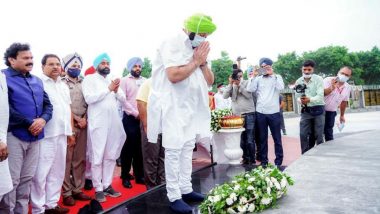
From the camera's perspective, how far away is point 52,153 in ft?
11.7

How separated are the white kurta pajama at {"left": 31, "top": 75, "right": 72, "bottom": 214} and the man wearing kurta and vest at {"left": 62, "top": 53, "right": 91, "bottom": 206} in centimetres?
51

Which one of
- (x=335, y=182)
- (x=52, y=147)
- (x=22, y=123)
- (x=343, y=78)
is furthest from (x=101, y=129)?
(x=343, y=78)

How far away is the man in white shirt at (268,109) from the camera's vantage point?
5.52 m

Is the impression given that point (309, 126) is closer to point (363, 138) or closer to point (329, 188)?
point (363, 138)

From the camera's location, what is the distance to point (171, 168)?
9.36 feet

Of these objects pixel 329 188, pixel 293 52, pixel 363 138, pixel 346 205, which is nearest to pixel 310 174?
pixel 329 188

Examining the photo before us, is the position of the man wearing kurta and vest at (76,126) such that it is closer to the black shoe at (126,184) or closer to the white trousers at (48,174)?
the white trousers at (48,174)

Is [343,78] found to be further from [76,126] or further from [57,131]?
[57,131]

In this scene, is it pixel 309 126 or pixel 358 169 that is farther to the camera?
pixel 309 126

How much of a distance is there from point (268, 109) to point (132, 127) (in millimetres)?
2312

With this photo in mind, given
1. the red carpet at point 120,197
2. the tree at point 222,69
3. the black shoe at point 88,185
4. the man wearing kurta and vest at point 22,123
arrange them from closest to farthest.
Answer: the man wearing kurta and vest at point 22,123, the red carpet at point 120,197, the black shoe at point 88,185, the tree at point 222,69

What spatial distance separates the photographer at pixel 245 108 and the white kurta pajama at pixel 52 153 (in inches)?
126

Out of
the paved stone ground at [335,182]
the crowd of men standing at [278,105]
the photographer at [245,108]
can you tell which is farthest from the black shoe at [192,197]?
the photographer at [245,108]

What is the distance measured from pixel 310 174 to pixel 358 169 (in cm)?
62
